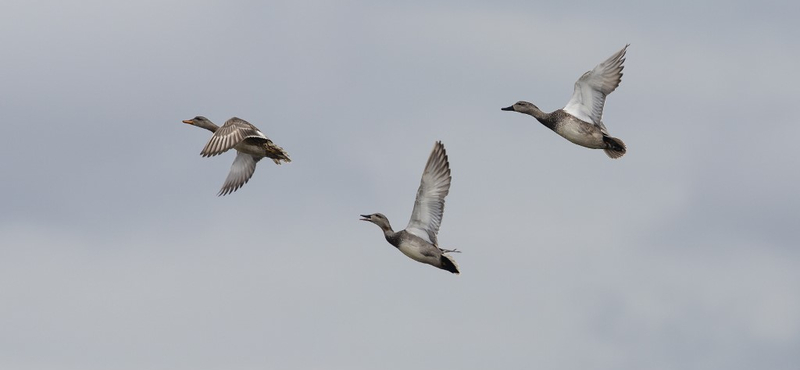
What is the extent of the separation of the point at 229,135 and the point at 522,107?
25.0 feet

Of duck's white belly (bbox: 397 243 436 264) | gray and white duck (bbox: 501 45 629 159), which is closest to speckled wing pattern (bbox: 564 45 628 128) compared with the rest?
gray and white duck (bbox: 501 45 629 159)

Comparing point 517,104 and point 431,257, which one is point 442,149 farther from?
point 517,104

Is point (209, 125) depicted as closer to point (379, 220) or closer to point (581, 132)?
point (379, 220)

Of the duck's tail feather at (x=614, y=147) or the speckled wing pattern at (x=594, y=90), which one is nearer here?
the duck's tail feather at (x=614, y=147)

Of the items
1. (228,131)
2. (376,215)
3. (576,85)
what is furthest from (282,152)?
(576,85)

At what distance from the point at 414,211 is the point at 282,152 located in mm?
6470

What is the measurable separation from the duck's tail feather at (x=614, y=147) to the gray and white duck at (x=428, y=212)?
4872 mm

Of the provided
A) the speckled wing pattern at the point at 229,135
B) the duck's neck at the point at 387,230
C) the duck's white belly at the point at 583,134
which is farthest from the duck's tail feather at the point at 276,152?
the duck's white belly at the point at 583,134

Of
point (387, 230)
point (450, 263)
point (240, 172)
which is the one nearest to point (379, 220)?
point (387, 230)

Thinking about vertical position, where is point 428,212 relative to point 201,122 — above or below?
below

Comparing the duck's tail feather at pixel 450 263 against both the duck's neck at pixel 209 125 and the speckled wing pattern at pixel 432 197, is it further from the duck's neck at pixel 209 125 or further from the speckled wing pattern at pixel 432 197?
the duck's neck at pixel 209 125

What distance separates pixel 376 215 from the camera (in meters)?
34.2

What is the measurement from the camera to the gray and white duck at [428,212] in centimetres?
3297

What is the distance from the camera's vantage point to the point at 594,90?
3675 cm
